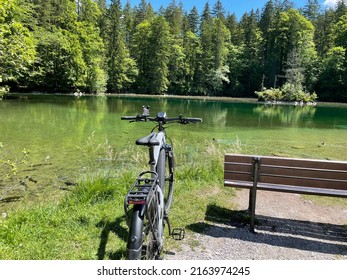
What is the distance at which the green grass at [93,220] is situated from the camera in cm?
334

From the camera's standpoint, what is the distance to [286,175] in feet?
Answer: 13.5

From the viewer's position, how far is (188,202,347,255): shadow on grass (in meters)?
3.81

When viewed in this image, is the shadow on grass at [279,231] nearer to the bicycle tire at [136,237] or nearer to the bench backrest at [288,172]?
the bench backrest at [288,172]

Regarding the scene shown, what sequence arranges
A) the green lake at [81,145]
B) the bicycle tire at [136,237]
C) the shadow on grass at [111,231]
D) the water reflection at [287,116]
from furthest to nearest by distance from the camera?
the water reflection at [287,116] < the green lake at [81,145] < the shadow on grass at [111,231] < the bicycle tire at [136,237]

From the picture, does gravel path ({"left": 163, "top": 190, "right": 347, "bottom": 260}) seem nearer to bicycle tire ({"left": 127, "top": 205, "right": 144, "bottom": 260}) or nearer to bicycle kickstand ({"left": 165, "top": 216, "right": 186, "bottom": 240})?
bicycle kickstand ({"left": 165, "top": 216, "right": 186, "bottom": 240})

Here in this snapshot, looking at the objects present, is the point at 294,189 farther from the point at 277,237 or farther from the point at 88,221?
the point at 88,221

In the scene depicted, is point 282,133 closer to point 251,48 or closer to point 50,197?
point 50,197

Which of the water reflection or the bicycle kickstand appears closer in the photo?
the bicycle kickstand

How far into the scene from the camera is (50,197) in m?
5.90

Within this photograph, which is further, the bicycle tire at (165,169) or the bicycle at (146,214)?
the bicycle tire at (165,169)

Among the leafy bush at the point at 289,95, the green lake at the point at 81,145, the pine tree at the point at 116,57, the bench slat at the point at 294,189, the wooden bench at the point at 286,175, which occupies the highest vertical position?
the pine tree at the point at 116,57

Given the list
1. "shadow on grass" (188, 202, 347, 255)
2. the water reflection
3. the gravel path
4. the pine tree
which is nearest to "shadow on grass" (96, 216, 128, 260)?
the gravel path

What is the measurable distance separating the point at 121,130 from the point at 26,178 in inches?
325

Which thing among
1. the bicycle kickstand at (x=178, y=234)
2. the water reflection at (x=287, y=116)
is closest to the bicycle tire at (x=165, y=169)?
the bicycle kickstand at (x=178, y=234)
